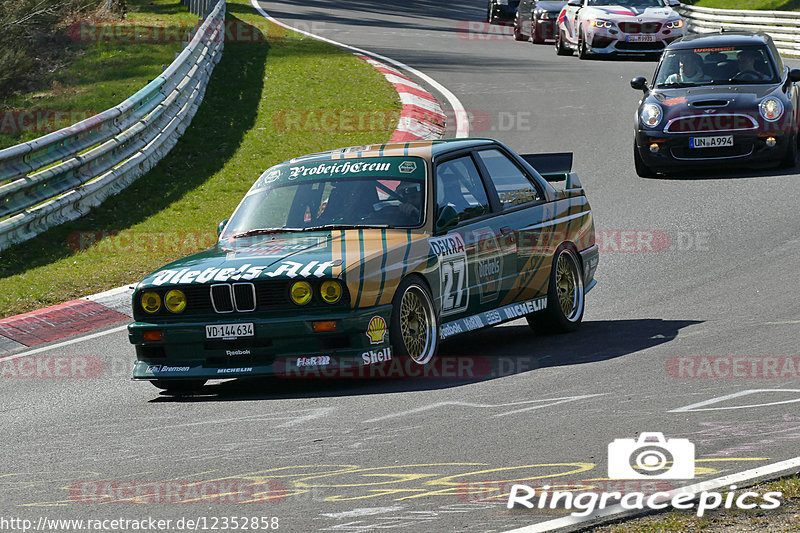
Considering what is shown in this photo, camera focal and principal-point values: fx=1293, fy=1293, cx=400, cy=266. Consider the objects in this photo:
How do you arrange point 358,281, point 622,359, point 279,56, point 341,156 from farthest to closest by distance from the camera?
1. point 279,56
2. point 341,156
3. point 622,359
4. point 358,281

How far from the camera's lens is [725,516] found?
4.65 m

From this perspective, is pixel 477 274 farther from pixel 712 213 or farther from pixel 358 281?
pixel 712 213

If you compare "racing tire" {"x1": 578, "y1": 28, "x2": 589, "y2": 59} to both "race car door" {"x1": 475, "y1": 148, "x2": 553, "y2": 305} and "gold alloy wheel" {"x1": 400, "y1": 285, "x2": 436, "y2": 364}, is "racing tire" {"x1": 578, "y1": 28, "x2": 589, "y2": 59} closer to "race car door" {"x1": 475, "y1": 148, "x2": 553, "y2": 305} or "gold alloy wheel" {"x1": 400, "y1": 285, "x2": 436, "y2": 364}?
"race car door" {"x1": 475, "y1": 148, "x2": 553, "y2": 305}

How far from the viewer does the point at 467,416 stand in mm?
6527

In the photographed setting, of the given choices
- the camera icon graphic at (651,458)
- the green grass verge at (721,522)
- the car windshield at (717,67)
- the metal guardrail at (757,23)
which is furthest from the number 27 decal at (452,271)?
the metal guardrail at (757,23)

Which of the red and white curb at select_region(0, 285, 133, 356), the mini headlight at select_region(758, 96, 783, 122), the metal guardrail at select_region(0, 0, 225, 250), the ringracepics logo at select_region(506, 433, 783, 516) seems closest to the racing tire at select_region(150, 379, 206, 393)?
the red and white curb at select_region(0, 285, 133, 356)

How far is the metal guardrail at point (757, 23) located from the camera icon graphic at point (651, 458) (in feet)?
79.8

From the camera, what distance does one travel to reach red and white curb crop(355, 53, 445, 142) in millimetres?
17359

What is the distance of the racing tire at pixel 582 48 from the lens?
27.2 m

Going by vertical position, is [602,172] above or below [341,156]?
below

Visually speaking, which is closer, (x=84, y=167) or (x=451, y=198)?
(x=451, y=198)

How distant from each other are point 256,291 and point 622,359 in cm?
235

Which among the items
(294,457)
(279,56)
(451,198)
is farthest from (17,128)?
(294,457)

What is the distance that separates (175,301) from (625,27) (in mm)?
20808
